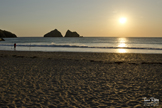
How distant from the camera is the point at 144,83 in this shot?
26.7ft

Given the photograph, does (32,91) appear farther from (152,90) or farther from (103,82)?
(152,90)

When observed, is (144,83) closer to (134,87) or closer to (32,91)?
(134,87)

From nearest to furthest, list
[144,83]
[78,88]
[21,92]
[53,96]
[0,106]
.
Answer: [0,106] → [53,96] → [21,92] → [78,88] → [144,83]

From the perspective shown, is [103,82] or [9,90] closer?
[9,90]

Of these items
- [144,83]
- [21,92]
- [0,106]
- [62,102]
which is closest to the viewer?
[0,106]

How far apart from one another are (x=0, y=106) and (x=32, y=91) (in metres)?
1.69

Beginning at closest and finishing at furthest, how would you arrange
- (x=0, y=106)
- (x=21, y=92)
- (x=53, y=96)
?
1. (x=0, y=106)
2. (x=53, y=96)
3. (x=21, y=92)

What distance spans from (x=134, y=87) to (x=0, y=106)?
5565 millimetres

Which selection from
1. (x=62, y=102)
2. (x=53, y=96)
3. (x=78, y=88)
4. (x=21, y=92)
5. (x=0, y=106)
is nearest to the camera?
(x=0, y=106)

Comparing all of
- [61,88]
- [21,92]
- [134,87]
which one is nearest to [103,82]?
[134,87]

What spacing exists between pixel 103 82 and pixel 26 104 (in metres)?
4.22

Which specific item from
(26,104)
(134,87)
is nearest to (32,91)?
(26,104)

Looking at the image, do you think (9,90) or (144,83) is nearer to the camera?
(9,90)

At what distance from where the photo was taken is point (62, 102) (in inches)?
217
